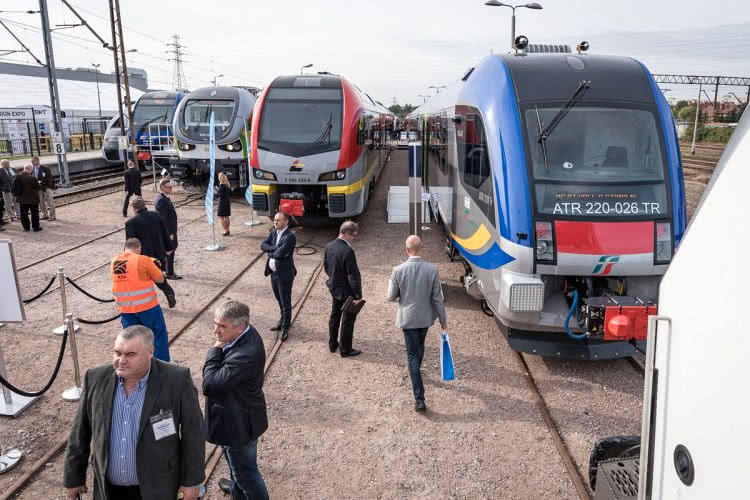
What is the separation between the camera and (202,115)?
1808cm

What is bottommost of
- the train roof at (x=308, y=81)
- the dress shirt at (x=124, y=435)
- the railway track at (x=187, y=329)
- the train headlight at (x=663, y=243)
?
the railway track at (x=187, y=329)

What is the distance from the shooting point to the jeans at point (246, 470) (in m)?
3.87

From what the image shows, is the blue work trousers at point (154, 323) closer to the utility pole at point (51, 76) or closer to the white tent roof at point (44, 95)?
the utility pole at point (51, 76)

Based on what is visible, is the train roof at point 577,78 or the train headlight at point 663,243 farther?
the train roof at point 577,78

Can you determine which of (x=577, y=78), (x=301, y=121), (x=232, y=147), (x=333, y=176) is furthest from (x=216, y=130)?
(x=577, y=78)

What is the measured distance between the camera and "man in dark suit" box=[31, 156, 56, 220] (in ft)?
45.9

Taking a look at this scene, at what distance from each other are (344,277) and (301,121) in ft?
21.6

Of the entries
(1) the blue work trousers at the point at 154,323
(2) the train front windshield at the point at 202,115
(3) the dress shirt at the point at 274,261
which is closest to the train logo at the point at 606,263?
(3) the dress shirt at the point at 274,261

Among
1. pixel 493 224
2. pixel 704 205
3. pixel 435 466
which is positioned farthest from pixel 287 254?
pixel 704 205

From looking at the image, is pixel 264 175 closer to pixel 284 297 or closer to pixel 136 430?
pixel 284 297

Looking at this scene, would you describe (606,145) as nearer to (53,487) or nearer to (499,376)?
(499,376)

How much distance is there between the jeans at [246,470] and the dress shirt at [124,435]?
32.8 inches

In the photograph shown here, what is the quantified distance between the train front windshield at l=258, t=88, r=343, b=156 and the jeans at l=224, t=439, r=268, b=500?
8892 millimetres

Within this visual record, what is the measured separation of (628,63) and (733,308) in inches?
235
